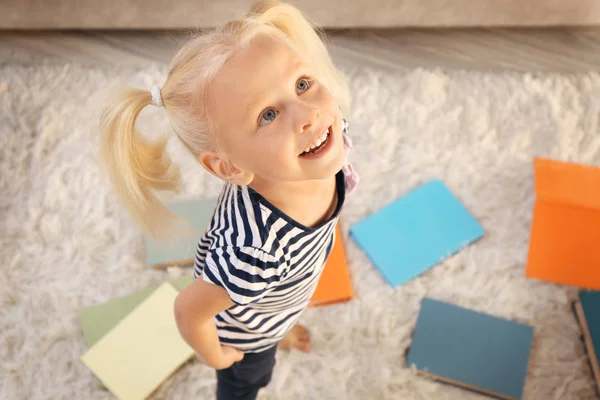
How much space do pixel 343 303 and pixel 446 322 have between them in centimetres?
20

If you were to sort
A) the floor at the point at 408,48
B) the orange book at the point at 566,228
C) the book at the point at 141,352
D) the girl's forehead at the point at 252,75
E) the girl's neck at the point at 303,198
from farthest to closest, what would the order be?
the floor at the point at 408,48
the orange book at the point at 566,228
the book at the point at 141,352
the girl's neck at the point at 303,198
the girl's forehead at the point at 252,75

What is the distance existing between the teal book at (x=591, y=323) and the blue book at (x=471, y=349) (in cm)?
10

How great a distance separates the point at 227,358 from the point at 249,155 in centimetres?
32

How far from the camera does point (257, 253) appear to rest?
0.57 metres

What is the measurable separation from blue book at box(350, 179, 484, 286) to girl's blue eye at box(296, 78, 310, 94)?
653 mm

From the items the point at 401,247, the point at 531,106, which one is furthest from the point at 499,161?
the point at 401,247

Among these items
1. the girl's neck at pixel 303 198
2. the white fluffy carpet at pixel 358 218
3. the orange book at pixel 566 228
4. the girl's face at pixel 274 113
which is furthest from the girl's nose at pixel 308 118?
the orange book at pixel 566 228

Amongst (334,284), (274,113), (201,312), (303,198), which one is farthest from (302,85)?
(334,284)

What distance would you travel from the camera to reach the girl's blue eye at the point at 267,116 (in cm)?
52

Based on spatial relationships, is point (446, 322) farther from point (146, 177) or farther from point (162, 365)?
point (146, 177)

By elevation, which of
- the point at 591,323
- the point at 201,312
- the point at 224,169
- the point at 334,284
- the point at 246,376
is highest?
the point at 224,169

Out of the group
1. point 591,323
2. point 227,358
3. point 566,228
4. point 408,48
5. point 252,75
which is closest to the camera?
point 252,75

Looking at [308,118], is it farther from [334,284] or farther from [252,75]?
[334,284]

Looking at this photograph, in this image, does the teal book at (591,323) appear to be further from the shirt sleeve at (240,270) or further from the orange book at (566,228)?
Result: the shirt sleeve at (240,270)
